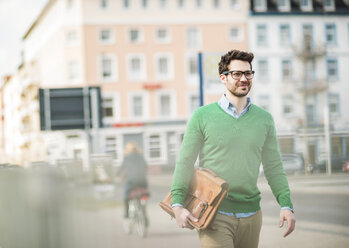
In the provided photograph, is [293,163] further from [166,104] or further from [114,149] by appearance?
[166,104]

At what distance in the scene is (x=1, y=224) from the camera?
16.2 feet

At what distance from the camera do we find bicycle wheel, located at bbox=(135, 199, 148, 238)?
5391 millimetres

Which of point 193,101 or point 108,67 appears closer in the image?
point 108,67

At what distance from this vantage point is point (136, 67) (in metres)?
29.3

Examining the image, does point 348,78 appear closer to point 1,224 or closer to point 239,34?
point 1,224

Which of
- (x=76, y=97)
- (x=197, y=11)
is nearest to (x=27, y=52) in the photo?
(x=76, y=97)

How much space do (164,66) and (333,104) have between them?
81.9 ft

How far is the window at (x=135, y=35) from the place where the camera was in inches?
1094

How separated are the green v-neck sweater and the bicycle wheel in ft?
9.88

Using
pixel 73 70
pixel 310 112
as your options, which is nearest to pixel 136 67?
pixel 73 70

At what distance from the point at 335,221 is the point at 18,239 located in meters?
2.54

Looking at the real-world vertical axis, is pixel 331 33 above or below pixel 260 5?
below

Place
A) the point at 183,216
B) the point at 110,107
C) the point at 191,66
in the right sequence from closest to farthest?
the point at 183,216
the point at 110,107
the point at 191,66

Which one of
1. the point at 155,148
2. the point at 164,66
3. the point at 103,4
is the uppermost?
the point at 103,4
